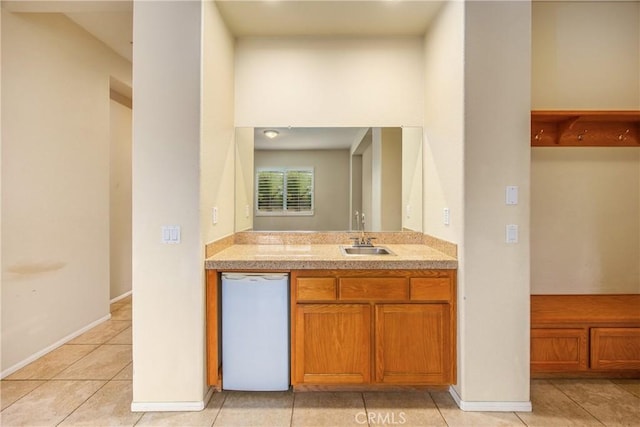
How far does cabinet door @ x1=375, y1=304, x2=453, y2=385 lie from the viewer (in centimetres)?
229

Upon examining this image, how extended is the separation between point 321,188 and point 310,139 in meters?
0.45

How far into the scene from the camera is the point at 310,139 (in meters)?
3.05

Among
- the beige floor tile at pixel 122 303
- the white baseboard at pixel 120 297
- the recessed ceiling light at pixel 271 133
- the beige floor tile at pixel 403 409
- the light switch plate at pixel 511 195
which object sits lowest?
the beige floor tile at pixel 403 409

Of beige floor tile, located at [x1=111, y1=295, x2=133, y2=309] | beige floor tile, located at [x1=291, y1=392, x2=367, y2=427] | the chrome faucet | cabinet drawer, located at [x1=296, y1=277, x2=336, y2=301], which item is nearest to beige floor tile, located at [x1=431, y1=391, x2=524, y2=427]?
beige floor tile, located at [x1=291, y1=392, x2=367, y2=427]

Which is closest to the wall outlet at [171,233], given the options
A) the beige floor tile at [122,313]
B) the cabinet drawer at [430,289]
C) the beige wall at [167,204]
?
the beige wall at [167,204]

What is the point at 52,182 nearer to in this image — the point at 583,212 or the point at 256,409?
the point at 256,409

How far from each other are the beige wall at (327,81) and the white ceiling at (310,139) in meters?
0.07

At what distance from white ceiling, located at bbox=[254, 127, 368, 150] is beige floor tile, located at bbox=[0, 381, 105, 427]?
222cm

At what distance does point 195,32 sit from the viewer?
218cm

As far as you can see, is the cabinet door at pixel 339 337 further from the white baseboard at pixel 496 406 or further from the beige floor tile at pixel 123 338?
the beige floor tile at pixel 123 338

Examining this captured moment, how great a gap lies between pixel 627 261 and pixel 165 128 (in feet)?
12.4

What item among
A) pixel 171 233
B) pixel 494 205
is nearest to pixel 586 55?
pixel 494 205

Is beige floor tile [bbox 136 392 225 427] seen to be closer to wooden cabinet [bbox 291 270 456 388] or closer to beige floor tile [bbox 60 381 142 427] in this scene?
beige floor tile [bbox 60 381 142 427]

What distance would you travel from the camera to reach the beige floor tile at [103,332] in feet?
10.7
